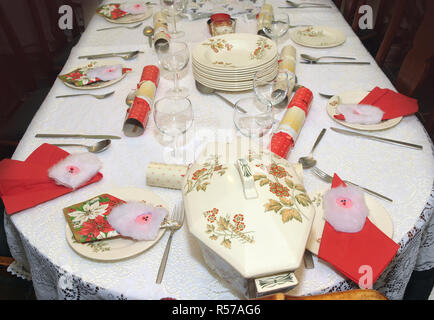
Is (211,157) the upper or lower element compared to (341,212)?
upper

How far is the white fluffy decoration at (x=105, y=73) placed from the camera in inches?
54.0

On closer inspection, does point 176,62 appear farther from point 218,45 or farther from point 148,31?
point 148,31

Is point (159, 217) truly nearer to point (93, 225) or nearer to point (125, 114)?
point (93, 225)

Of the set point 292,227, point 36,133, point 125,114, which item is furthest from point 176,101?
point 292,227

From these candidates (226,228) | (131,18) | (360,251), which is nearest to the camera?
(226,228)

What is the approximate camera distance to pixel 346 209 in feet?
2.71

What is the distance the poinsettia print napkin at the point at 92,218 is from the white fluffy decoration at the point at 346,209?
459 millimetres

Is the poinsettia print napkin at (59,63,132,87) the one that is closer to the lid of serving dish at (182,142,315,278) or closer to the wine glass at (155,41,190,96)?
the wine glass at (155,41,190,96)

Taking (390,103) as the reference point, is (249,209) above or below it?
above

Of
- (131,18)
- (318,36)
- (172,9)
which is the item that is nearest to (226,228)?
(318,36)

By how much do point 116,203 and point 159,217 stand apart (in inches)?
4.4

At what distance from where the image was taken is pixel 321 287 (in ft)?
2.37

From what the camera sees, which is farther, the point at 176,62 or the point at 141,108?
the point at 176,62

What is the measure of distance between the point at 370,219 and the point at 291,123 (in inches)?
14.6
